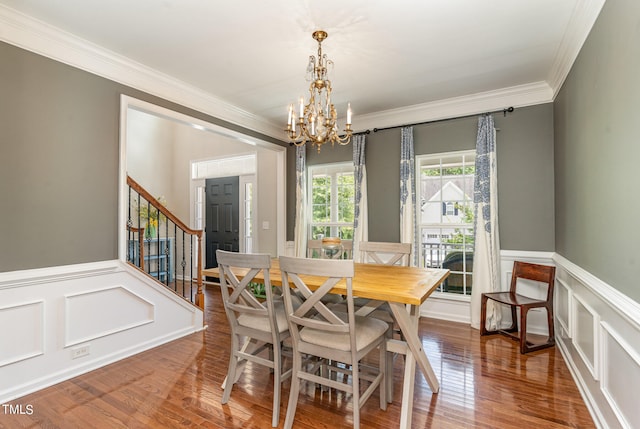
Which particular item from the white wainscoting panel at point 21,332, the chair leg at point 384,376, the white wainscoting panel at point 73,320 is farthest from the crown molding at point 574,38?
the white wainscoting panel at point 21,332

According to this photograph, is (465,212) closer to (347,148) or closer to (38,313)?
(347,148)

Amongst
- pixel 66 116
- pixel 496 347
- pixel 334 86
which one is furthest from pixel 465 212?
pixel 66 116

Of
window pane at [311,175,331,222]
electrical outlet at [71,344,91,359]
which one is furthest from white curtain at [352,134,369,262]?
electrical outlet at [71,344,91,359]

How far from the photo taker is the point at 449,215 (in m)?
4.04

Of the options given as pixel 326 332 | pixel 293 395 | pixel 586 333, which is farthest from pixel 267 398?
pixel 586 333

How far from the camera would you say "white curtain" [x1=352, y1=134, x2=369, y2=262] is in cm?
437

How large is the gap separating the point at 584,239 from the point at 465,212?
1.63 meters

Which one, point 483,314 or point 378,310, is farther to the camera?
point 483,314

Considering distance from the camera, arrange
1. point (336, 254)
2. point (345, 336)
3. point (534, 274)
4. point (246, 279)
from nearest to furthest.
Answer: point (345, 336)
point (246, 279)
point (336, 254)
point (534, 274)

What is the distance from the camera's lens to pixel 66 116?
2.55 metres

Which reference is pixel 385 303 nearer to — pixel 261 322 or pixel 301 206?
pixel 261 322

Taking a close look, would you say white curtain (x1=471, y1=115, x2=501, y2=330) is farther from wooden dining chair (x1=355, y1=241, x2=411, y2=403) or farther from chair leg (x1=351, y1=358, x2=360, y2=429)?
chair leg (x1=351, y1=358, x2=360, y2=429)

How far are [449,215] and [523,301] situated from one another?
128 centimetres

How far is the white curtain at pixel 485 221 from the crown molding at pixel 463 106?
0.19 meters
